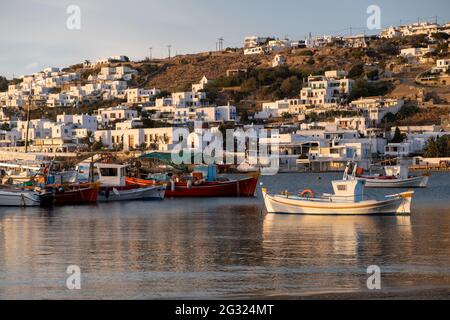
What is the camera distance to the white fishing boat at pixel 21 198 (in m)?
38.7

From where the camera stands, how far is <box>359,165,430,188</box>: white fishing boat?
57.7 metres

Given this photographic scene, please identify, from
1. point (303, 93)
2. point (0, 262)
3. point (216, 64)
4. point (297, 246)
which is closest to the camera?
point (0, 262)

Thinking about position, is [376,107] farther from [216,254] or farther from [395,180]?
[216,254]

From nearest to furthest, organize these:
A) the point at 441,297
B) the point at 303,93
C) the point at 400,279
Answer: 1. the point at 441,297
2. the point at 400,279
3. the point at 303,93

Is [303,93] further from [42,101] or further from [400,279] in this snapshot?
[400,279]

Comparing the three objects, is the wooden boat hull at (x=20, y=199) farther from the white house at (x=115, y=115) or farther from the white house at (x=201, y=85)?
the white house at (x=201, y=85)

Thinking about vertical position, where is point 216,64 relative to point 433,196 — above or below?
above

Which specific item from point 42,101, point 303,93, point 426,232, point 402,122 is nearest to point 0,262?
point 426,232

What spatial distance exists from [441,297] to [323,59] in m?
150

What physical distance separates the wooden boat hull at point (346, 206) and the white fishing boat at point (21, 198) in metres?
10.9

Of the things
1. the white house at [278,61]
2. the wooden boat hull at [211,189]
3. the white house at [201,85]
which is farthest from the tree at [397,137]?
the white house at [278,61]

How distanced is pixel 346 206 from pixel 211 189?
16.9m

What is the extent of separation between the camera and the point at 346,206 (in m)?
31.9
